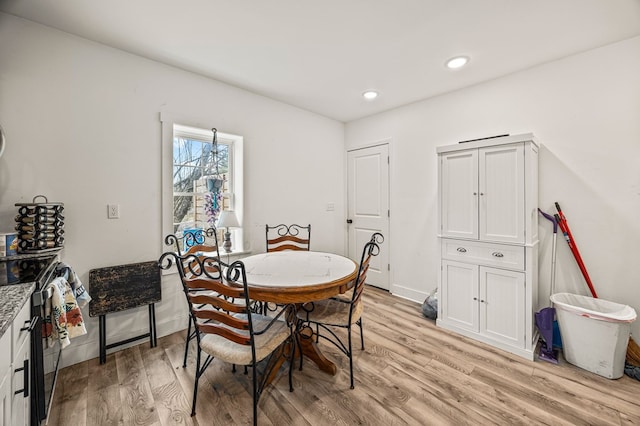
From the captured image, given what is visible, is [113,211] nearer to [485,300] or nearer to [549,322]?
[485,300]

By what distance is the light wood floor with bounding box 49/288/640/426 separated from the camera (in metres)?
1.57

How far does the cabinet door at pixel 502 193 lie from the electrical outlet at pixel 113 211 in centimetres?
323

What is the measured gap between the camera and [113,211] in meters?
2.22

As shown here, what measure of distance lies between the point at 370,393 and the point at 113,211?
2472 mm

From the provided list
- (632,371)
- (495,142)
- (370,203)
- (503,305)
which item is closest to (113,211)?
(370,203)

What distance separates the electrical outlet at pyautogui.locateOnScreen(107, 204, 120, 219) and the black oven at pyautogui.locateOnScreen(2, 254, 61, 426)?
59 centimetres

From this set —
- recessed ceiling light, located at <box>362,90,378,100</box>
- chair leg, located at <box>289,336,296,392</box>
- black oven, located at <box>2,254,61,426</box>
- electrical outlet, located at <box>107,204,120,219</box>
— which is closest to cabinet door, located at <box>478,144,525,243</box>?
recessed ceiling light, located at <box>362,90,378,100</box>

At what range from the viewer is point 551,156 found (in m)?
2.46

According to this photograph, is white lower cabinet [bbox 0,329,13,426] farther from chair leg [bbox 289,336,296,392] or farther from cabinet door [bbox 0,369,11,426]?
chair leg [bbox 289,336,296,392]

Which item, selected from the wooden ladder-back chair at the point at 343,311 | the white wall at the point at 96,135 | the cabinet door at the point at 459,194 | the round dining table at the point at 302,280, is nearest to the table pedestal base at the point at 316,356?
the round dining table at the point at 302,280

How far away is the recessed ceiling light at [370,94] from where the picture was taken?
309cm

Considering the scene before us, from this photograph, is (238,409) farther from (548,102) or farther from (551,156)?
(548,102)

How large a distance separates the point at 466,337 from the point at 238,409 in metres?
2.11

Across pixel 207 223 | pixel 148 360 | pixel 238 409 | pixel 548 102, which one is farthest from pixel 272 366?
pixel 548 102
